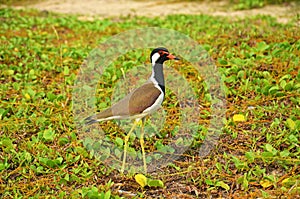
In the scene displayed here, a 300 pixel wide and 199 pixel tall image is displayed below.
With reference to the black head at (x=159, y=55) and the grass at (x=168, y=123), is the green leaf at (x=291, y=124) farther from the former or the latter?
the black head at (x=159, y=55)

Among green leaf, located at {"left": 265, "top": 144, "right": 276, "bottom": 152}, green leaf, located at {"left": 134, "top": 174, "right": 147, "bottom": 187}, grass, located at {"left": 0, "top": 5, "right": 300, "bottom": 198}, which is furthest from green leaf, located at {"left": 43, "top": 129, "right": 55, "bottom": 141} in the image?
green leaf, located at {"left": 265, "top": 144, "right": 276, "bottom": 152}

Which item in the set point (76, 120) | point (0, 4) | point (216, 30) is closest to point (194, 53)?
point (216, 30)

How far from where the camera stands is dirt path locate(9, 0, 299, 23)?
9117mm

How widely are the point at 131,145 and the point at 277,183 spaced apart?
126 centimetres

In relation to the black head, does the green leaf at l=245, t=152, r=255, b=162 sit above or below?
below

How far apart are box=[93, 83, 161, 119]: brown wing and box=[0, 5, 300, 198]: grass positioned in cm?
44

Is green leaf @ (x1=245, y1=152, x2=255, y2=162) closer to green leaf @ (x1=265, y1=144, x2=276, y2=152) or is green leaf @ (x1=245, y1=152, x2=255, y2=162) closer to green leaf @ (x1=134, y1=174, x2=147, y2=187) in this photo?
green leaf @ (x1=265, y1=144, x2=276, y2=152)

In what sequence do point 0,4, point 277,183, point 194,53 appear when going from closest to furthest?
point 277,183, point 194,53, point 0,4

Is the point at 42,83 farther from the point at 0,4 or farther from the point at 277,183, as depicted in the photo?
the point at 0,4

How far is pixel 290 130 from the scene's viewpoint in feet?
13.1

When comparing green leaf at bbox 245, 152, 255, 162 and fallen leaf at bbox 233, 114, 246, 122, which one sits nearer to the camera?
green leaf at bbox 245, 152, 255, 162

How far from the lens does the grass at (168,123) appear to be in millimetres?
3443

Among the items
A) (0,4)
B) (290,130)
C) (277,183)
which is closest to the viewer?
(277,183)

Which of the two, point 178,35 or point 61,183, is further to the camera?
point 178,35
